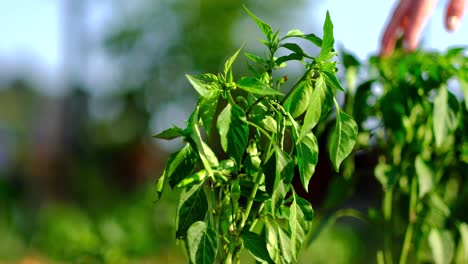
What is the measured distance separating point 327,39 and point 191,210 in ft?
1.20

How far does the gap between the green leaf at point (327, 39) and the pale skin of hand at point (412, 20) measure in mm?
1308

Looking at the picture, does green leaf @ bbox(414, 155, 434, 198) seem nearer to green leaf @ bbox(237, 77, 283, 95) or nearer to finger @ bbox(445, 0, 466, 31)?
finger @ bbox(445, 0, 466, 31)

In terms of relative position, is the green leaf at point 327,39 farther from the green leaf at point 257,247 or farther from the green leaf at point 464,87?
the green leaf at point 464,87

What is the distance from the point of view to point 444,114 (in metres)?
2.19

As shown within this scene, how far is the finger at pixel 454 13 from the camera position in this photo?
8.58ft

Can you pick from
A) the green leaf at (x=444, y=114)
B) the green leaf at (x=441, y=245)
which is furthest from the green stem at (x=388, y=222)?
the green leaf at (x=444, y=114)

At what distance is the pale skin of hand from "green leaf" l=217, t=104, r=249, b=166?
4.72 feet

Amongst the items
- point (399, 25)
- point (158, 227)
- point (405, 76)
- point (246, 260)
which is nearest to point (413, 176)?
point (405, 76)

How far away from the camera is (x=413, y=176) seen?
2.44 meters

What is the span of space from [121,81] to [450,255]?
20.9m

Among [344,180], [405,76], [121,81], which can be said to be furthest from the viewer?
[121,81]

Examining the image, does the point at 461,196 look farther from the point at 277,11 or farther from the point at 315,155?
the point at 277,11

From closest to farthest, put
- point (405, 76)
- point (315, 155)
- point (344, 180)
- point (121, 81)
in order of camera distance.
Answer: point (315, 155)
point (405, 76)
point (344, 180)
point (121, 81)

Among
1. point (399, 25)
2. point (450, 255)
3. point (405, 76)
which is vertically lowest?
point (450, 255)
